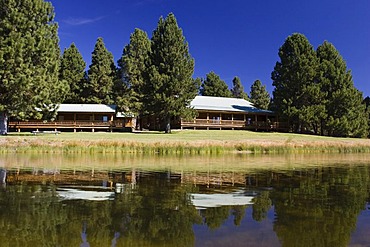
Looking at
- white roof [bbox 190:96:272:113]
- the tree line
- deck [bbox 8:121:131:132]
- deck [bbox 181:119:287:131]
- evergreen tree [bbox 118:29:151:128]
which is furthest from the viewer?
evergreen tree [bbox 118:29:151:128]

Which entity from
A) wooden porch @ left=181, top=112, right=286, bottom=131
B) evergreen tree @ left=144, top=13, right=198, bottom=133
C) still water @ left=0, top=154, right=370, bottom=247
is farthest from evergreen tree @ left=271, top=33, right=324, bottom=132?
still water @ left=0, top=154, right=370, bottom=247

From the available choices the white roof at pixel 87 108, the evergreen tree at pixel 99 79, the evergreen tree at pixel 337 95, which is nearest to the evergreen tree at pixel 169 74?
the white roof at pixel 87 108

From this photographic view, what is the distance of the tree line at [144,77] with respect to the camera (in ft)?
114

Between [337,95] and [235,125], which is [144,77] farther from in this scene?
[337,95]

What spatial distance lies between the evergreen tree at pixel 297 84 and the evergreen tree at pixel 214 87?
30179 millimetres

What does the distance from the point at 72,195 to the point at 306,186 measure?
7722 millimetres

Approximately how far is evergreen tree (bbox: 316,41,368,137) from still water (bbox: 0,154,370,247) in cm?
4281

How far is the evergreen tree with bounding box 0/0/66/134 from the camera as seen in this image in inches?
1314

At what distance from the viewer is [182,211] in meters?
8.05

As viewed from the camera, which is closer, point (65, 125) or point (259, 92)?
point (65, 125)

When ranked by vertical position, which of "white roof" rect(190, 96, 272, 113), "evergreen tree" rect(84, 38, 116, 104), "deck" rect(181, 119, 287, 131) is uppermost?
"evergreen tree" rect(84, 38, 116, 104)

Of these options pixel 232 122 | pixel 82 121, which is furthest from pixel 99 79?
pixel 232 122

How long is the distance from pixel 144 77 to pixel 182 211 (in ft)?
136

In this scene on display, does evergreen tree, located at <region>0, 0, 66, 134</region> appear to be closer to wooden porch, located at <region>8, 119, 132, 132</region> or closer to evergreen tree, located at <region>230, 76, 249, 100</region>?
wooden porch, located at <region>8, 119, 132, 132</region>
